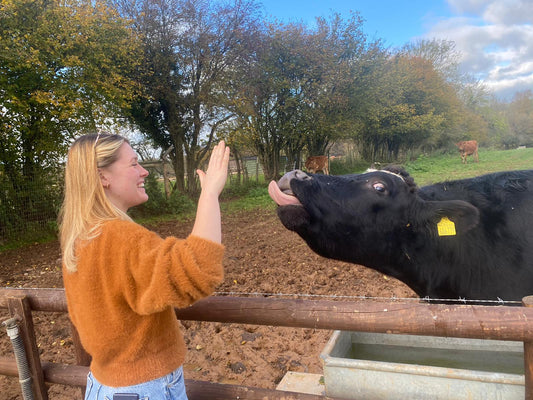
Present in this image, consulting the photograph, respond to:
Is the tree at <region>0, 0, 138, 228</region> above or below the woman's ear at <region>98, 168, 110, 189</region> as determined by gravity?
above

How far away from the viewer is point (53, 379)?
7.73 ft

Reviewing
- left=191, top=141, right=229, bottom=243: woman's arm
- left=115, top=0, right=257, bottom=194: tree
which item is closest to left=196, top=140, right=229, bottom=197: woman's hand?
left=191, top=141, right=229, bottom=243: woman's arm

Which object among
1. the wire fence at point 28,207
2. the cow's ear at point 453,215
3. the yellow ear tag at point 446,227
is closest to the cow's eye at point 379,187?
the cow's ear at point 453,215

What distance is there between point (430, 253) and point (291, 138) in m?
16.7

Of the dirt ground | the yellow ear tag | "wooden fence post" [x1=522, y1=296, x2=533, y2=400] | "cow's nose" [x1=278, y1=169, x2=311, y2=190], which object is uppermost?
"cow's nose" [x1=278, y1=169, x2=311, y2=190]

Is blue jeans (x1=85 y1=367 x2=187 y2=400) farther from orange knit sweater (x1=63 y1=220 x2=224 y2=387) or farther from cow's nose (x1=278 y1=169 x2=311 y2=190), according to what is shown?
cow's nose (x1=278 y1=169 x2=311 y2=190)

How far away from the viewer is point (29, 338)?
2.31 metres

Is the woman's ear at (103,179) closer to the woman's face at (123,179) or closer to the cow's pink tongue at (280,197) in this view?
the woman's face at (123,179)

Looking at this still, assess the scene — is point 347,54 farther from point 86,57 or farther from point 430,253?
point 430,253

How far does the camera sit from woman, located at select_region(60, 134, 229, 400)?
1118 millimetres

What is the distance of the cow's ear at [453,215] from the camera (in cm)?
241

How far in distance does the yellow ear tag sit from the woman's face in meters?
2.03

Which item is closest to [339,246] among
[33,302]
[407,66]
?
[33,302]

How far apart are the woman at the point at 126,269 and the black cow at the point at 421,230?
1.19m
